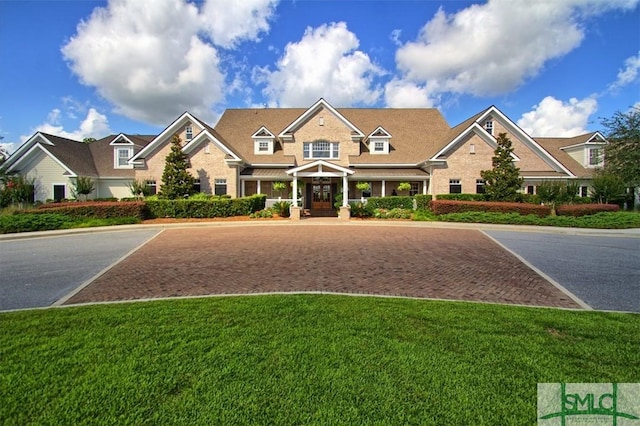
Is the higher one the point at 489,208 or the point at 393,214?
the point at 489,208

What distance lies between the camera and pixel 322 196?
1124 inches

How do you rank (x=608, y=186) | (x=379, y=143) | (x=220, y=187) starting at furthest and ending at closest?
(x=379, y=143)
(x=220, y=187)
(x=608, y=186)

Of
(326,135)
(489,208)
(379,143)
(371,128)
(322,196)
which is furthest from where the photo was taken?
(371,128)

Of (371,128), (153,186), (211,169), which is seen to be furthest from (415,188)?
(153,186)

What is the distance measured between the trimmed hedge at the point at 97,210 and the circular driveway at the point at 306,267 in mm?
5329

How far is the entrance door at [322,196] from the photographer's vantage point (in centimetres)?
2845

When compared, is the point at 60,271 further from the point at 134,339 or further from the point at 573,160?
the point at 573,160

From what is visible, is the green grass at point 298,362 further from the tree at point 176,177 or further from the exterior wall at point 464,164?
the exterior wall at point 464,164

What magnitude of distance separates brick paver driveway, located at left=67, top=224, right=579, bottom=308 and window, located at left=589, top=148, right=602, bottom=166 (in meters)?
27.3

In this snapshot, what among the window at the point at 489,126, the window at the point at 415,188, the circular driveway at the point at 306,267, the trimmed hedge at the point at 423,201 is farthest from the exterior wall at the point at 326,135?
the circular driveway at the point at 306,267

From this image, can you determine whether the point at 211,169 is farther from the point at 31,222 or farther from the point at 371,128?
the point at 371,128

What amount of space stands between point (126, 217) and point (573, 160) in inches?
1617

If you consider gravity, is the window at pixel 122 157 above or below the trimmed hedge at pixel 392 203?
above

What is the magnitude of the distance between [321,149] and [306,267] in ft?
72.1
